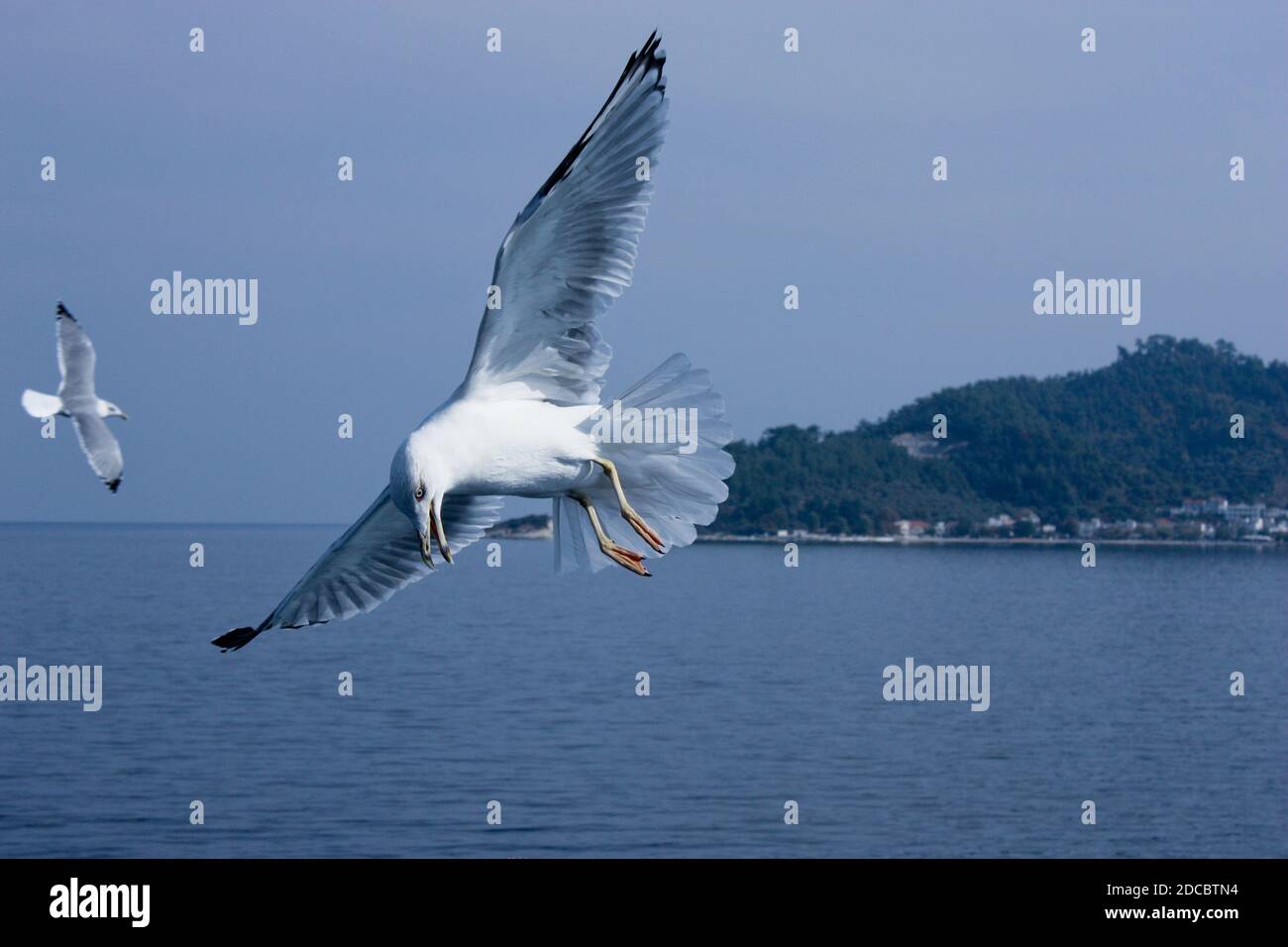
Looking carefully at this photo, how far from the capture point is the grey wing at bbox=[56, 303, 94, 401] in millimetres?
14719

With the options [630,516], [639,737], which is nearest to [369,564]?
[630,516]

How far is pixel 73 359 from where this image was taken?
14805 millimetres

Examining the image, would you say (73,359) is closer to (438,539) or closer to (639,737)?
(438,539)

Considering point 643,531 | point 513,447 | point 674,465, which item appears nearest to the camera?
point 513,447

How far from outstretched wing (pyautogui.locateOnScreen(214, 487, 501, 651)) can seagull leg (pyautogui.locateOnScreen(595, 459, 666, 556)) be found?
4.28ft

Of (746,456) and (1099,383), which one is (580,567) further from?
(1099,383)

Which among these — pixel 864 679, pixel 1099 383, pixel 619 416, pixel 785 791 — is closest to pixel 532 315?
pixel 619 416

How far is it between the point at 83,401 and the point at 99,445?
56 centimetres

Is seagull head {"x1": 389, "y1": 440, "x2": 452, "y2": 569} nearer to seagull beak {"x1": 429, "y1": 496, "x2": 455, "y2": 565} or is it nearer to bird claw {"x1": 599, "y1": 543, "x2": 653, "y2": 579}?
seagull beak {"x1": 429, "y1": 496, "x2": 455, "y2": 565}

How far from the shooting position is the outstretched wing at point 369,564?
838cm

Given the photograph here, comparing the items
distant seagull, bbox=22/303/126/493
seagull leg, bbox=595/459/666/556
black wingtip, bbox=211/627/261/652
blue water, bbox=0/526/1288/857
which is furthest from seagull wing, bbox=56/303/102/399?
seagull leg, bbox=595/459/666/556

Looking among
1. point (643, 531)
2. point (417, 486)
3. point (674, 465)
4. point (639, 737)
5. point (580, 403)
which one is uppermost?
point (580, 403)

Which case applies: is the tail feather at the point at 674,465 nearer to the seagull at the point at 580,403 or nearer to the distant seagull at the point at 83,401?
the seagull at the point at 580,403

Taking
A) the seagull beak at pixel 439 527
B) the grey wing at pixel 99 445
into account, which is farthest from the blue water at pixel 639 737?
the seagull beak at pixel 439 527
